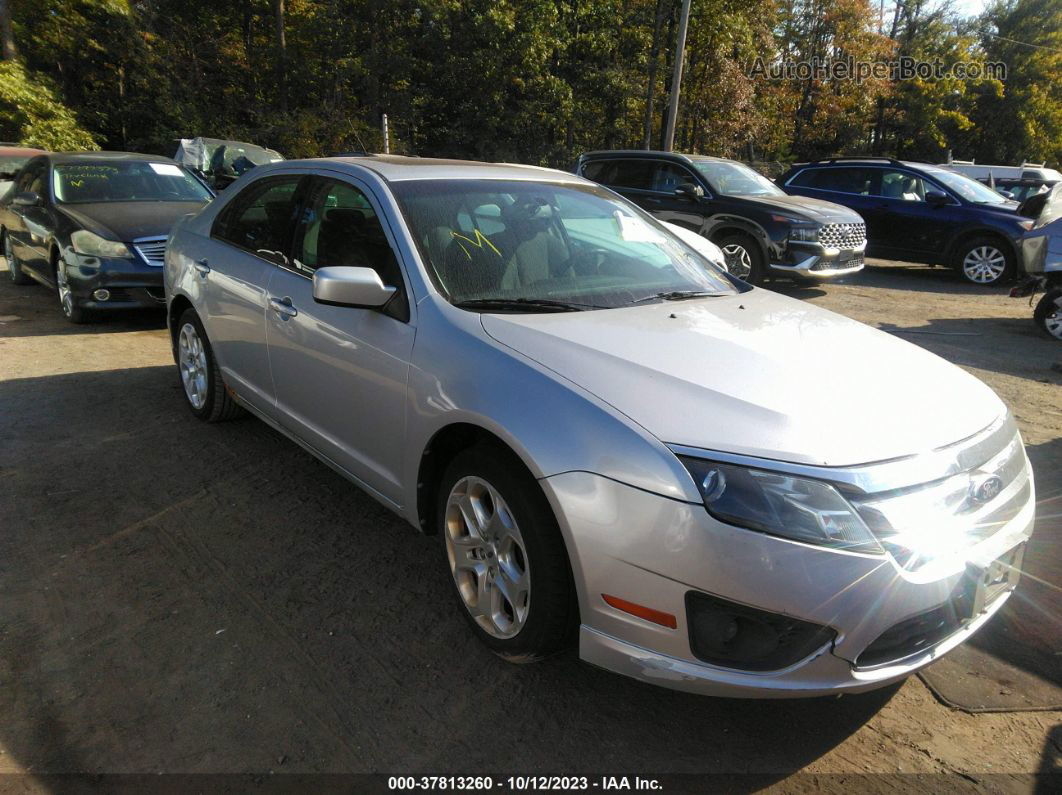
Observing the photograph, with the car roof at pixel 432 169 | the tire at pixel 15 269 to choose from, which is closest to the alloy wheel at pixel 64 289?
the tire at pixel 15 269

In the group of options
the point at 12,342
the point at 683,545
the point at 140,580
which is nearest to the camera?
the point at 683,545

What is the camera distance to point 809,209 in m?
9.91

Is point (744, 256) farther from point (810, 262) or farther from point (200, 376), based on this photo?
point (200, 376)

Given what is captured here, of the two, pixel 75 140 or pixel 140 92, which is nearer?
pixel 75 140

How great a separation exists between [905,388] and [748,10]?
28665mm

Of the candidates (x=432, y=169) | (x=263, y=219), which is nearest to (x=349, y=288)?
(x=432, y=169)

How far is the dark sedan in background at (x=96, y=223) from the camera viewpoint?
6949 mm

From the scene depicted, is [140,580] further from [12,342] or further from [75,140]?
[75,140]

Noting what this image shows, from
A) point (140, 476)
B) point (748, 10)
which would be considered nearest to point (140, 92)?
point (748, 10)

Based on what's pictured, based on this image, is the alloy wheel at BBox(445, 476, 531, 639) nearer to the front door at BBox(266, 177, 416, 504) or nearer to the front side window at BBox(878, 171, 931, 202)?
the front door at BBox(266, 177, 416, 504)

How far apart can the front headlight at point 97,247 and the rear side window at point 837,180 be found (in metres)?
10.5

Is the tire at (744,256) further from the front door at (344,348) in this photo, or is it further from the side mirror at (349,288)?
the side mirror at (349,288)

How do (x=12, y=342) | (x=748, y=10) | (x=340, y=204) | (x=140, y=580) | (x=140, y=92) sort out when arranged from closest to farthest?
1. (x=140, y=580)
2. (x=340, y=204)
3. (x=12, y=342)
4. (x=140, y=92)
5. (x=748, y=10)

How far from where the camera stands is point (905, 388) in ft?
8.24
